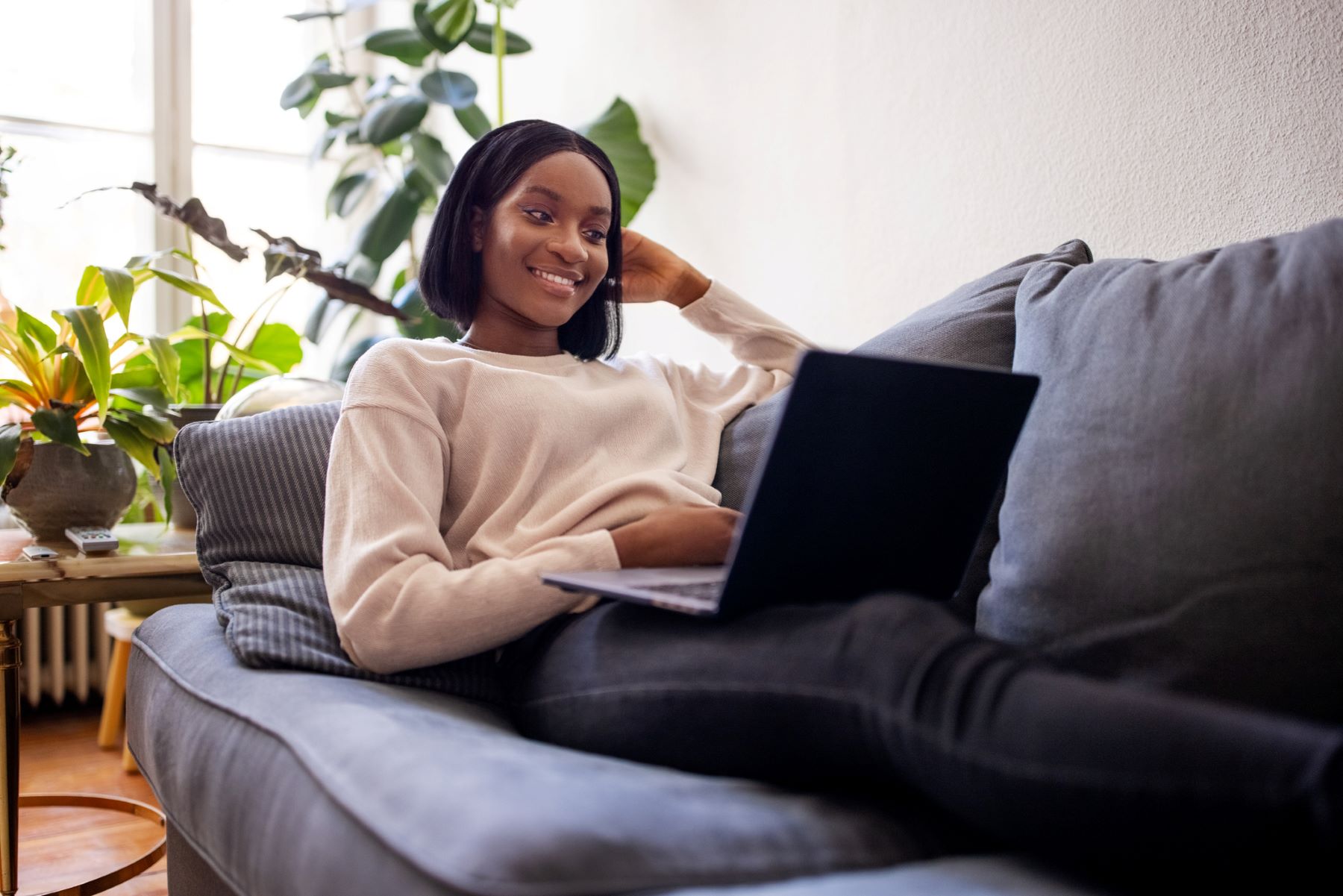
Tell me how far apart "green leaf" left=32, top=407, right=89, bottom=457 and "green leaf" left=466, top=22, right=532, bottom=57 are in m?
1.36

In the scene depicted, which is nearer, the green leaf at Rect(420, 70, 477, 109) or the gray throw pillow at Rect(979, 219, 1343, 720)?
the gray throw pillow at Rect(979, 219, 1343, 720)

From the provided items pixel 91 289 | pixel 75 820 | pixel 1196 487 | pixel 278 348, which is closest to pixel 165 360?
pixel 91 289

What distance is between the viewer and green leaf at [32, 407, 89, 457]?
1555mm

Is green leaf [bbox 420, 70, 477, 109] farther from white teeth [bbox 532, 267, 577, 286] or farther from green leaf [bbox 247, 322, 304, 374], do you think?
white teeth [bbox 532, 267, 577, 286]

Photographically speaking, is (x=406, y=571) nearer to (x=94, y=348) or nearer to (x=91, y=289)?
(x=94, y=348)

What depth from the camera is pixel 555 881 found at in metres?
0.63

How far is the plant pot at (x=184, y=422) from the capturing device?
171 centimetres

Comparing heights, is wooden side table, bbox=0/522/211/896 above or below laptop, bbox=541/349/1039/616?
below

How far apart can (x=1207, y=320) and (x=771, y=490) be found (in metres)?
0.44

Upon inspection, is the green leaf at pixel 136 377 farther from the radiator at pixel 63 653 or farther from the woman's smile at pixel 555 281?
the radiator at pixel 63 653

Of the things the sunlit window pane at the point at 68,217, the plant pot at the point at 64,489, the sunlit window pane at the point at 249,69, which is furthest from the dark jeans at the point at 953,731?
the sunlit window pane at the point at 249,69

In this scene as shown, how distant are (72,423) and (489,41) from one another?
4.59 ft

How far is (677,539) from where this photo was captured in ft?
3.57

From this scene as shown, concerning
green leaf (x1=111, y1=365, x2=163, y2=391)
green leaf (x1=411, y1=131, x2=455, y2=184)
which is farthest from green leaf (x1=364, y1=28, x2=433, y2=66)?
green leaf (x1=111, y1=365, x2=163, y2=391)
